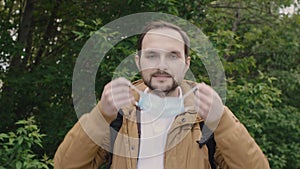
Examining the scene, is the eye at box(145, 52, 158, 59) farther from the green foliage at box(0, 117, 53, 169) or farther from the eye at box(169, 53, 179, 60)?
the green foliage at box(0, 117, 53, 169)

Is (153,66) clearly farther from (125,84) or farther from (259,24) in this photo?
(259,24)

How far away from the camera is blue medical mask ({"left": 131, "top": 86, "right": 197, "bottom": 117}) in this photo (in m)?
1.77

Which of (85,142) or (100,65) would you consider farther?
(100,65)

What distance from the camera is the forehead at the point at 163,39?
174 centimetres

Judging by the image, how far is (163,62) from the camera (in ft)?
5.55

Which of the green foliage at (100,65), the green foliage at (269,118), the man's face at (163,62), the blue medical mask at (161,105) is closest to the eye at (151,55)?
the man's face at (163,62)

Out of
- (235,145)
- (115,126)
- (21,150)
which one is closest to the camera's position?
(235,145)

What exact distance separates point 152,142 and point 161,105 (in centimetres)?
14

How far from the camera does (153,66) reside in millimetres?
1699

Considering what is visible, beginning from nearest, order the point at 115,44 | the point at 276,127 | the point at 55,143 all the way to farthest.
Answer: the point at 115,44 → the point at 55,143 → the point at 276,127

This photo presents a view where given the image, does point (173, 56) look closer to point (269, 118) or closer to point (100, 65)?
point (100, 65)

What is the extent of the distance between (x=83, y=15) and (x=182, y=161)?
4039 mm

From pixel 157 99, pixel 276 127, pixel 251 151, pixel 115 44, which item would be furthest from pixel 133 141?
pixel 276 127

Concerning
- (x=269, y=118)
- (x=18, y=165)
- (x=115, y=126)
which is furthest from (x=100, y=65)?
(x=269, y=118)
